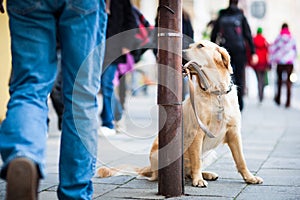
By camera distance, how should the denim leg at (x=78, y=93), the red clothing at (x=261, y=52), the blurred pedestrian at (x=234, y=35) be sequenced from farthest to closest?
the red clothing at (x=261, y=52) → the blurred pedestrian at (x=234, y=35) → the denim leg at (x=78, y=93)

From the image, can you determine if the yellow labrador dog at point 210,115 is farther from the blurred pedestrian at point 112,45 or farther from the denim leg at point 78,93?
the blurred pedestrian at point 112,45

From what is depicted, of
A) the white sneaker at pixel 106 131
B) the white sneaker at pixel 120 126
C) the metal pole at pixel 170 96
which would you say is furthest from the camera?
the white sneaker at pixel 120 126

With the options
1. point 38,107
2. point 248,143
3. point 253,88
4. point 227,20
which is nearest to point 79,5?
point 38,107

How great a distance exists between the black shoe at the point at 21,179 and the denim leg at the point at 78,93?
20.5 inches

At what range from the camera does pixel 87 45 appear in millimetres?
Result: 3205

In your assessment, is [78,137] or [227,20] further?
[227,20]

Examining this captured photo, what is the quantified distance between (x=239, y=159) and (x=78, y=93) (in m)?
2.08

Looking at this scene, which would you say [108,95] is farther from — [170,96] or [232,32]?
[170,96]

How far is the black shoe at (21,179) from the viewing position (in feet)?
8.71

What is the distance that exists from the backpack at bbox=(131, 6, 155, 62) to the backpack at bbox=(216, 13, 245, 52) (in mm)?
1493

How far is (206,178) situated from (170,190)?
0.86 meters

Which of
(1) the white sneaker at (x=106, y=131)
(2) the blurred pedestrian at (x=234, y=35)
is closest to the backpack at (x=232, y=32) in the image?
(2) the blurred pedestrian at (x=234, y=35)

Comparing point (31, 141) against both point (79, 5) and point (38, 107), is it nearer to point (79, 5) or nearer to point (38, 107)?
point (38, 107)

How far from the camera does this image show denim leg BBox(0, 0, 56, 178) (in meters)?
2.93
